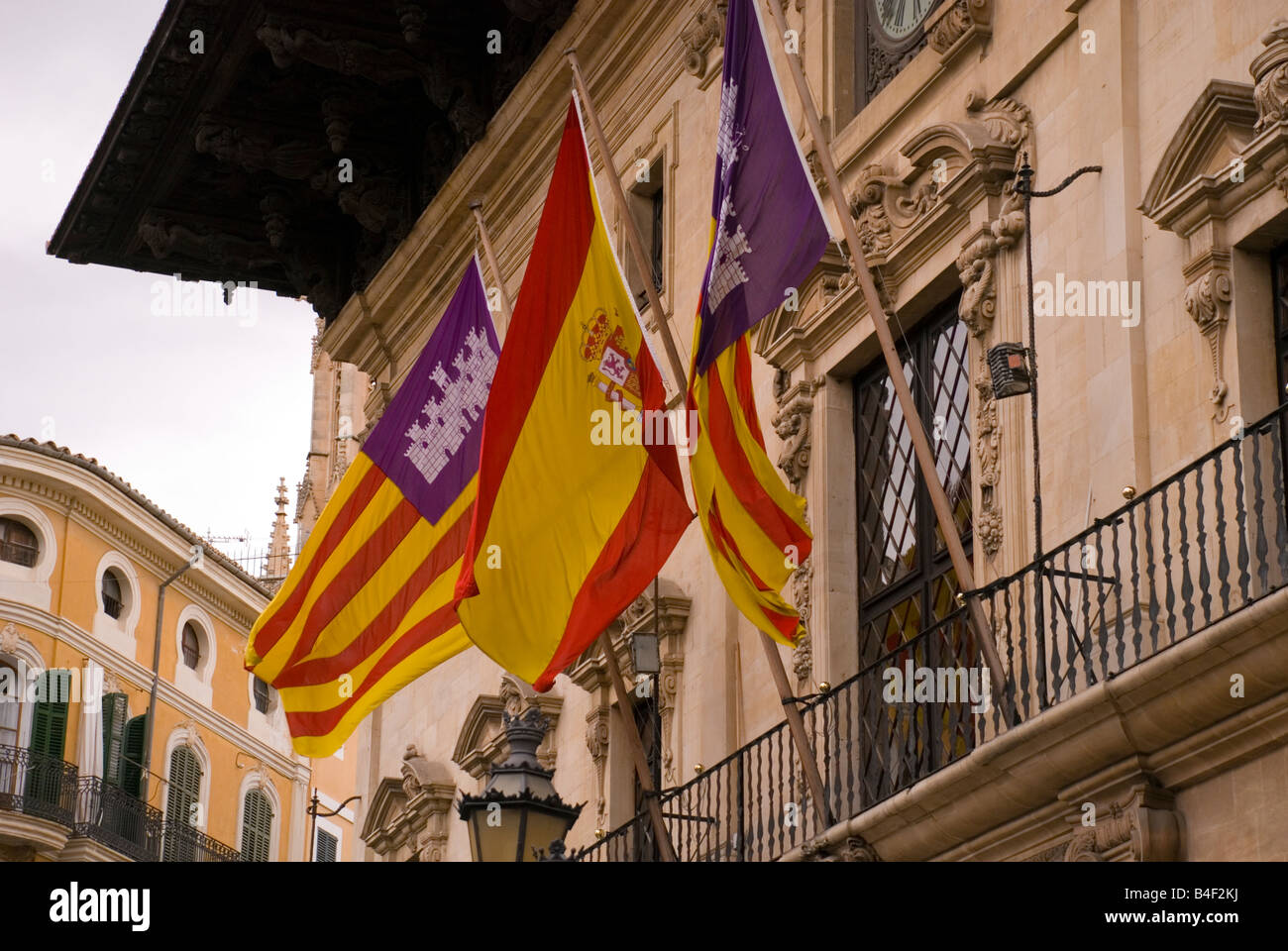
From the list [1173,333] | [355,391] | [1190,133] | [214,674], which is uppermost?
[355,391]

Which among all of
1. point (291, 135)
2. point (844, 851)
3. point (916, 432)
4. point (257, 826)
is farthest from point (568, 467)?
point (257, 826)

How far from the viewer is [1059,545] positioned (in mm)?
12805

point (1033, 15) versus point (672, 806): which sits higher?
point (1033, 15)

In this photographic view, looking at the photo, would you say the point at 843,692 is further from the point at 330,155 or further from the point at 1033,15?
the point at 330,155

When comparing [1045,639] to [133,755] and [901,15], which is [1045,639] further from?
[133,755]

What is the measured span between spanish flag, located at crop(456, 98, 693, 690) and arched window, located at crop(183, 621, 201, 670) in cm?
2865

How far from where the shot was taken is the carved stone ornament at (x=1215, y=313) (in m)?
12.6

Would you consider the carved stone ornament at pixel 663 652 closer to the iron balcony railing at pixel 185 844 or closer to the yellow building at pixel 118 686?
the yellow building at pixel 118 686

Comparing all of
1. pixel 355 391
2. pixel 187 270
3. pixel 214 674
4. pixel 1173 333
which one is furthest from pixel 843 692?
pixel 355 391

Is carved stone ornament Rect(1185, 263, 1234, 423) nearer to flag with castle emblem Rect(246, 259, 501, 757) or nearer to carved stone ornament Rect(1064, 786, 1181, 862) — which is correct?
carved stone ornament Rect(1064, 786, 1181, 862)

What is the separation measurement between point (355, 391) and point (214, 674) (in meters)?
11.6

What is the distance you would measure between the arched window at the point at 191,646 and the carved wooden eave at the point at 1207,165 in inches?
1284
